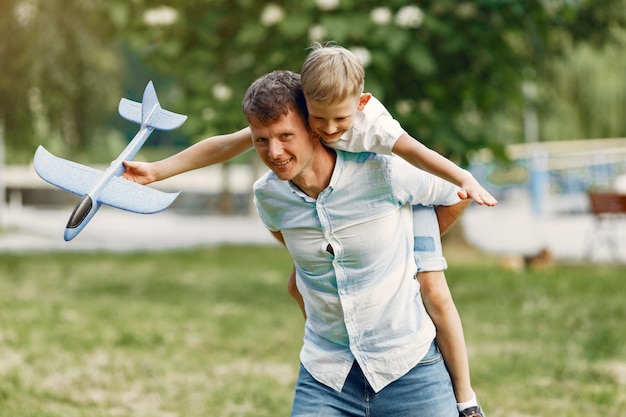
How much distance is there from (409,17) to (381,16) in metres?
0.22

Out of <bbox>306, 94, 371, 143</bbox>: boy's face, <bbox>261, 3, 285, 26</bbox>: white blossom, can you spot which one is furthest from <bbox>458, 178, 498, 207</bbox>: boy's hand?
<bbox>261, 3, 285, 26</bbox>: white blossom

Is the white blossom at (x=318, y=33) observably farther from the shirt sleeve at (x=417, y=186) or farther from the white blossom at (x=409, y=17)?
the shirt sleeve at (x=417, y=186)

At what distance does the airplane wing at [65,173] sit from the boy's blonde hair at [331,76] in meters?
0.57

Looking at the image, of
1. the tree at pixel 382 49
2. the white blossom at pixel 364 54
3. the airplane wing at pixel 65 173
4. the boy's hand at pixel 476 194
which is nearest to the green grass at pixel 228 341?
the tree at pixel 382 49

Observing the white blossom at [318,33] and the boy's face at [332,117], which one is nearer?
the boy's face at [332,117]

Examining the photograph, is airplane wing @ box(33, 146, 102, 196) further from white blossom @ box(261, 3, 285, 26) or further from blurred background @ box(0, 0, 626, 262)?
white blossom @ box(261, 3, 285, 26)

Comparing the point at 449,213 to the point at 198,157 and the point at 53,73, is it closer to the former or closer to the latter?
the point at 198,157

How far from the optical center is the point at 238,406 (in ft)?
16.3

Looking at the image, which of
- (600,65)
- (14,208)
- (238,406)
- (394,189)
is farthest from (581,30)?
(14,208)

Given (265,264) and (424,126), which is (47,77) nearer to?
(265,264)

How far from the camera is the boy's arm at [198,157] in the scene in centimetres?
255

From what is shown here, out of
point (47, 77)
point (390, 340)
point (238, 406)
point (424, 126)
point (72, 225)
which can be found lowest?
point (238, 406)

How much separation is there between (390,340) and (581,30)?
9.96 meters

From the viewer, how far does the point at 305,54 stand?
7.06 meters
